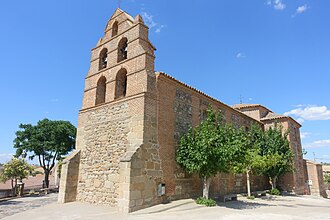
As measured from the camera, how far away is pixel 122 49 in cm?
1388

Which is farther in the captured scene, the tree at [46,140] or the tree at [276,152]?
the tree at [46,140]

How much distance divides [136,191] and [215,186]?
667cm

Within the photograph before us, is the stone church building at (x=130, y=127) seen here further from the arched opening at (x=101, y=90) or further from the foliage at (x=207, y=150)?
the foliage at (x=207, y=150)

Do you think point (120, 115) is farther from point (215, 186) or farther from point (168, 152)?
point (215, 186)

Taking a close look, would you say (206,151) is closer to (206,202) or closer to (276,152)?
(206,202)

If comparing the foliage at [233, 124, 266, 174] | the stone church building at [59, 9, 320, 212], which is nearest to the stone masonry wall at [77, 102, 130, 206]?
the stone church building at [59, 9, 320, 212]

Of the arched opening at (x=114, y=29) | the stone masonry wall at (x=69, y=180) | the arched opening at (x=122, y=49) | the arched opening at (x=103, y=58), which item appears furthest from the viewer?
the arched opening at (x=103, y=58)

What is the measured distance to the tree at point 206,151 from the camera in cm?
1114

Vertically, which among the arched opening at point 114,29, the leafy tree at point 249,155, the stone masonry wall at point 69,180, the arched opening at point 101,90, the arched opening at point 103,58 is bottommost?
the stone masonry wall at point 69,180

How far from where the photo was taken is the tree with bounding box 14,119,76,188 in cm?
2912

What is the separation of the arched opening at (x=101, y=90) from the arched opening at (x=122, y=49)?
164cm

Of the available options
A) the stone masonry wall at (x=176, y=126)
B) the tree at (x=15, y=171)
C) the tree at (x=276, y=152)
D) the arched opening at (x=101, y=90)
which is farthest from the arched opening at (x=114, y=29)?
the tree at (x=15, y=171)

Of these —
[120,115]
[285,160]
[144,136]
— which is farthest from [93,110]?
[285,160]

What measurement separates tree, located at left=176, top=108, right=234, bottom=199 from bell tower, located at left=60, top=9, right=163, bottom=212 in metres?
1.57
